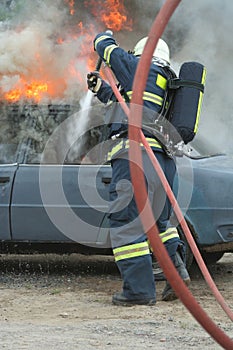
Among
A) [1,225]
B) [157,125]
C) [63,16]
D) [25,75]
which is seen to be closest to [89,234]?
[1,225]

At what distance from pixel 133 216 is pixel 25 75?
254cm

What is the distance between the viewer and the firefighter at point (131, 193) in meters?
5.04

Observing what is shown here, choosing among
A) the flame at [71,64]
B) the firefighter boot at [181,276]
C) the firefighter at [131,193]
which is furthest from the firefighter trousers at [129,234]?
the flame at [71,64]

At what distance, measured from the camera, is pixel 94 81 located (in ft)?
17.9

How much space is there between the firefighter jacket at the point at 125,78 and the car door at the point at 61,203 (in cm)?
86

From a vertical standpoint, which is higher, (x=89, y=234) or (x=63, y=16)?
(x=63, y=16)

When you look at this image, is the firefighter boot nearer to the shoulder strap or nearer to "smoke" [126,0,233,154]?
the shoulder strap

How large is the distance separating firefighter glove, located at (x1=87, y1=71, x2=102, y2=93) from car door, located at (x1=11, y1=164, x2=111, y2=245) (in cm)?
88

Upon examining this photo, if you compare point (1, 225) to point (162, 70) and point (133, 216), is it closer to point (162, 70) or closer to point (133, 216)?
point (133, 216)

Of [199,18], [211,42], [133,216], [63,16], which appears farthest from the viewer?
[211,42]

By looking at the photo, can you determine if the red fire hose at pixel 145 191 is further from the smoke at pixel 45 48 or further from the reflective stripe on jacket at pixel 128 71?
the smoke at pixel 45 48

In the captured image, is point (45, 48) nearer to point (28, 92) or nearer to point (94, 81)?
point (28, 92)

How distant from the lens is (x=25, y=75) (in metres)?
7.04

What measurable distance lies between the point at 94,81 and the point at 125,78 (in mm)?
437
